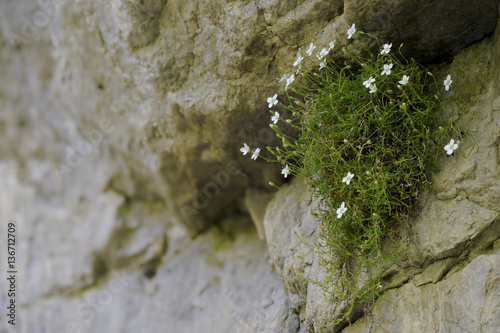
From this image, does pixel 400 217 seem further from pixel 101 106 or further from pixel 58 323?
pixel 58 323

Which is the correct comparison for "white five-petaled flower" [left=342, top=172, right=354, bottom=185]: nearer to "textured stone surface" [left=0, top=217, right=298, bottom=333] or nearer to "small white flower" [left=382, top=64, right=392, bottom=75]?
"small white flower" [left=382, top=64, right=392, bottom=75]

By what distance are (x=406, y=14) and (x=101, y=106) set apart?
2.28m

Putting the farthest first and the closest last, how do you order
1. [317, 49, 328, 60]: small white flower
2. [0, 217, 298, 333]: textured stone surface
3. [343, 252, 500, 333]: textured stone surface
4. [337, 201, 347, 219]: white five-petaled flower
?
[0, 217, 298, 333]: textured stone surface, [317, 49, 328, 60]: small white flower, [337, 201, 347, 219]: white five-petaled flower, [343, 252, 500, 333]: textured stone surface

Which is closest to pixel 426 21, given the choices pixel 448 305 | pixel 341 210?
pixel 341 210

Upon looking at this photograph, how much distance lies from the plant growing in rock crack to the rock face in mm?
104

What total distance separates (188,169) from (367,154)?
4.75 feet

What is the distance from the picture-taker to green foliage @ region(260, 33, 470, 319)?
6.48 ft

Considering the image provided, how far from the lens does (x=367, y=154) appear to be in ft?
6.67

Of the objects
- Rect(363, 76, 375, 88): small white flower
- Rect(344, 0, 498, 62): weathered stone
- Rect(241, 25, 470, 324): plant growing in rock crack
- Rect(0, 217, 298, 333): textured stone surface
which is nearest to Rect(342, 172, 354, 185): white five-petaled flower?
Rect(241, 25, 470, 324): plant growing in rock crack

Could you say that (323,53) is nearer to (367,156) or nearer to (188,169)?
(367,156)

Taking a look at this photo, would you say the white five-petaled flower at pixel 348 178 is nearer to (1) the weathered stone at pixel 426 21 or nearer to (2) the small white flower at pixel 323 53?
(2) the small white flower at pixel 323 53

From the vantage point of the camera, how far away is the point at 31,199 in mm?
4062

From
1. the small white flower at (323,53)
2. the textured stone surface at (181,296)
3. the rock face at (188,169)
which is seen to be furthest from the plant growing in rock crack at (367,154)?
the textured stone surface at (181,296)

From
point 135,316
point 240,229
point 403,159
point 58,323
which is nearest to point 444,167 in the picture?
point 403,159
